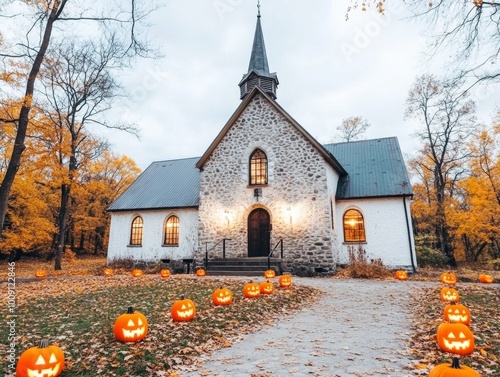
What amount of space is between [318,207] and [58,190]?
866 inches

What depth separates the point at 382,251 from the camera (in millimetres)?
15359

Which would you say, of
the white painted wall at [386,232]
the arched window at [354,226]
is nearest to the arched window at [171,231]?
the white painted wall at [386,232]

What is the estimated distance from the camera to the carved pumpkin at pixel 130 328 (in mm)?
4516

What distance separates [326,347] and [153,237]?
1593 centimetres

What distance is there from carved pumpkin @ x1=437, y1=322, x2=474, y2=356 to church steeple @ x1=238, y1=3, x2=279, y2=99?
16352 mm

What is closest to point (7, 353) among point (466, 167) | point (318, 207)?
point (318, 207)

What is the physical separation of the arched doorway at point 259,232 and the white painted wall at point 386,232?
3861mm

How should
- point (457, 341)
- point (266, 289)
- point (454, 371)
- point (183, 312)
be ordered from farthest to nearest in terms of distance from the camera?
point (266, 289), point (183, 312), point (457, 341), point (454, 371)

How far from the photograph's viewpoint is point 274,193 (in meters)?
15.6

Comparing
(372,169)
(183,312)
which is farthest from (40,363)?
(372,169)

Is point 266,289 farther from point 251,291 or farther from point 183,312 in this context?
point 183,312

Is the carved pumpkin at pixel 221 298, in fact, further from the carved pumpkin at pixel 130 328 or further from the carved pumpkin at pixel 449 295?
the carved pumpkin at pixel 449 295

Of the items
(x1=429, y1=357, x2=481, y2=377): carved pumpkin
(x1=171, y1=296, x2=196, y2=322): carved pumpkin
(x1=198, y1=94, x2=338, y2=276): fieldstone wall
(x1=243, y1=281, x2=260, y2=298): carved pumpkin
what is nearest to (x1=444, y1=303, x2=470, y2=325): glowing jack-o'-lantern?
(x1=429, y1=357, x2=481, y2=377): carved pumpkin

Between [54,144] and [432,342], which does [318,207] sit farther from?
[54,144]
